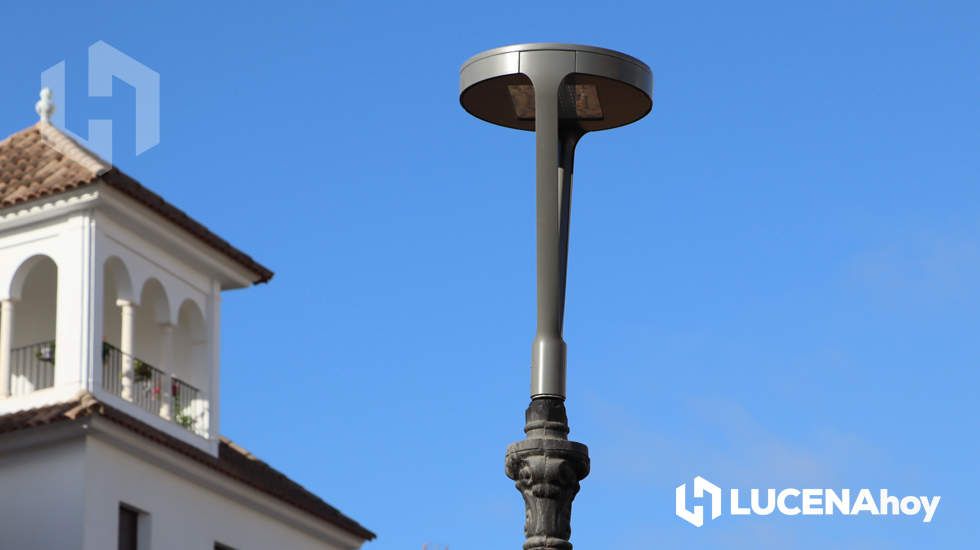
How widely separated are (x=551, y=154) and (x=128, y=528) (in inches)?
835

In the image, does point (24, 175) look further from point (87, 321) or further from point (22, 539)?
point (22, 539)

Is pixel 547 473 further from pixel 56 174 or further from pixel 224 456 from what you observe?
pixel 224 456

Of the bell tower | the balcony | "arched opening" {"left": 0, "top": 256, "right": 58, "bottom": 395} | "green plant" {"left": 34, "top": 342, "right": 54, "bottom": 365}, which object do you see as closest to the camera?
the bell tower

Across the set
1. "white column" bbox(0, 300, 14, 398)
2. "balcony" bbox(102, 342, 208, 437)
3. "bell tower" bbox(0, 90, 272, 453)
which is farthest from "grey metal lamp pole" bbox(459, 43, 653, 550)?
"white column" bbox(0, 300, 14, 398)

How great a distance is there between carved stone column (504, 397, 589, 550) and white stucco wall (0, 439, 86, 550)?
19.9 metres

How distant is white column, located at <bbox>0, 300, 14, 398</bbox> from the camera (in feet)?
96.3

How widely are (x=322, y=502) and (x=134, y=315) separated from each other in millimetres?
5632

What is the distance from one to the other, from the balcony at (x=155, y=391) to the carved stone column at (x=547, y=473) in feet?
69.8

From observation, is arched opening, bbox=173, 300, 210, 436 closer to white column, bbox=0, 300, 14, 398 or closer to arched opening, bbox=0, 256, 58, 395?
arched opening, bbox=0, 256, 58, 395

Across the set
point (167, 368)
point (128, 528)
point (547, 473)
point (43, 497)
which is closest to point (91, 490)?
point (43, 497)

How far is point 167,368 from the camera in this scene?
3134 cm

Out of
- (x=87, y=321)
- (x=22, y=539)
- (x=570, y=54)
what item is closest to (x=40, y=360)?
(x=87, y=321)

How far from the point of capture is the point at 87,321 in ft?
95.1

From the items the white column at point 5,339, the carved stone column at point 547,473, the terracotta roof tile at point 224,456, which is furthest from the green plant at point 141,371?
the carved stone column at point 547,473
